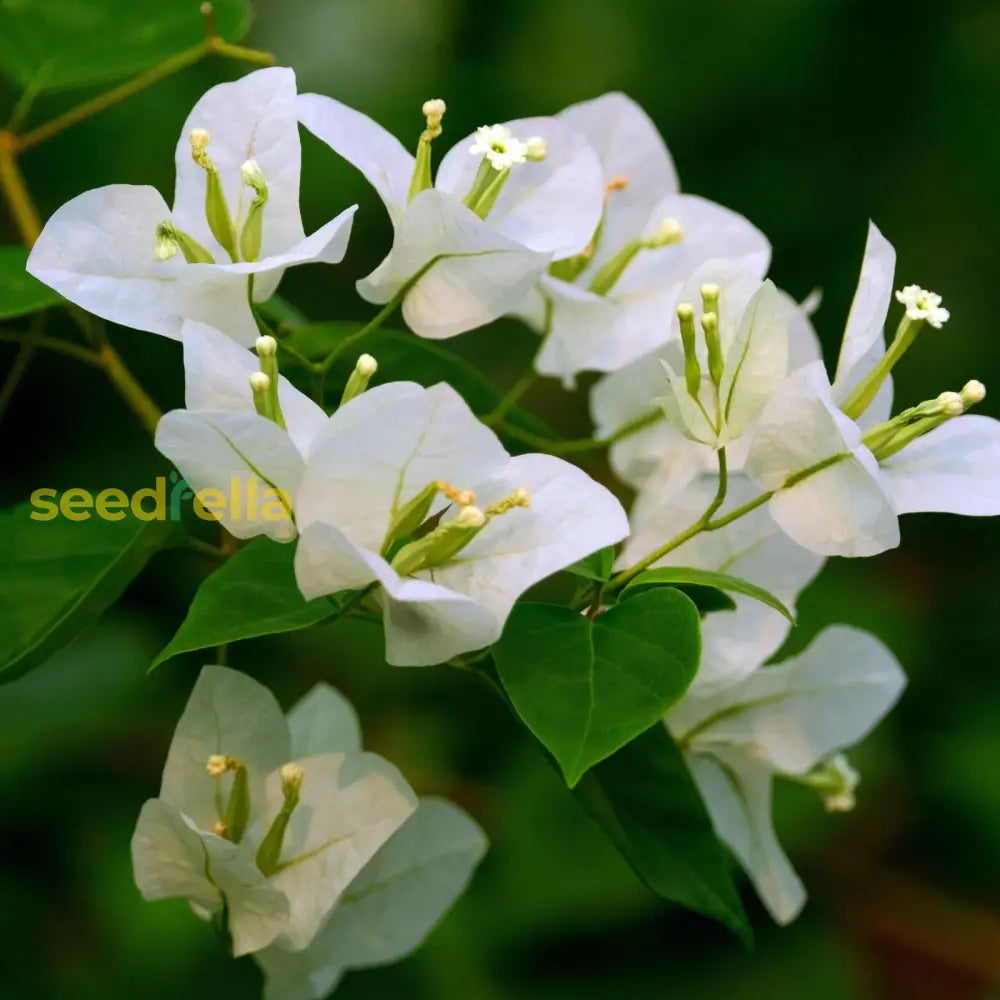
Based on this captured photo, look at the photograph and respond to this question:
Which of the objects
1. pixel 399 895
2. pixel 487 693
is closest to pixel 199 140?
pixel 399 895

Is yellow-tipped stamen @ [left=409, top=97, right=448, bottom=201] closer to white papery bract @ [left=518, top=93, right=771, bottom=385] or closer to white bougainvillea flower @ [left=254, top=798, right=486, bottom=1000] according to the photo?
white papery bract @ [left=518, top=93, right=771, bottom=385]

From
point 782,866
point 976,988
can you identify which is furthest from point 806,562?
point 976,988

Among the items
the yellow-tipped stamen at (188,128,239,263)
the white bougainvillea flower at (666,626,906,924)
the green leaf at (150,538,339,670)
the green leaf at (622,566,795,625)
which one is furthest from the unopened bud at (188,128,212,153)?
the white bougainvillea flower at (666,626,906,924)

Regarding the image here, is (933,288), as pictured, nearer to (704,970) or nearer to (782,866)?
(704,970)

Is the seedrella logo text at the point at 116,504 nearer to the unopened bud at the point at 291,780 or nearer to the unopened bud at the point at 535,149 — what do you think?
the unopened bud at the point at 291,780

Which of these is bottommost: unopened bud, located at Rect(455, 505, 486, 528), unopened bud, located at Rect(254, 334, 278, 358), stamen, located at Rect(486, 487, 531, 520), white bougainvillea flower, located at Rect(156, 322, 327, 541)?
stamen, located at Rect(486, 487, 531, 520)

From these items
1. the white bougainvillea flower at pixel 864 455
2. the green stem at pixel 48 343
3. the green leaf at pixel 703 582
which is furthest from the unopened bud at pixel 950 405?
the green stem at pixel 48 343
